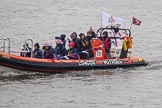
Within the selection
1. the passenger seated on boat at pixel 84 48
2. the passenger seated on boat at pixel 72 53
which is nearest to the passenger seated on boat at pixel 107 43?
the passenger seated on boat at pixel 84 48

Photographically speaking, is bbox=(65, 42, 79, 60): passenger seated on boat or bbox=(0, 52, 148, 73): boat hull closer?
bbox=(0, 52, 148, 73): boat hull

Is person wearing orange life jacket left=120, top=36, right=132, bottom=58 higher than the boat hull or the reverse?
higher

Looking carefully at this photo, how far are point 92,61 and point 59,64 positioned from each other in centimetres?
159

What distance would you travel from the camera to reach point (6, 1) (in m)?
52.2

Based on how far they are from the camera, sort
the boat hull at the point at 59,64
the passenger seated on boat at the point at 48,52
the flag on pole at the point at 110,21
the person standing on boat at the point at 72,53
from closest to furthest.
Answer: the boat hull at the point at 59,64
the passenger seated on boat at the point at 48,52
the person standing on boat at the point at 72,53
the flag on pole at the point at 110,21

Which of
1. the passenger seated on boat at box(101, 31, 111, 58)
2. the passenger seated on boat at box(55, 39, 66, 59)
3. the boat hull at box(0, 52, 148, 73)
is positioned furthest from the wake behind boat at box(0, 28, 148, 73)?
the passenger seated on boat at box(55, 39, 66, 59)

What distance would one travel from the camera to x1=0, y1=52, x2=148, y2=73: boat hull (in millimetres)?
25500

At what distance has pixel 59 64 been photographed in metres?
26.5

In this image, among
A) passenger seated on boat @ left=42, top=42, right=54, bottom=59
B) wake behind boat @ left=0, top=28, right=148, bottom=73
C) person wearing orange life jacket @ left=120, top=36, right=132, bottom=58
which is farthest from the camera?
person wearing orange life jacket @ left=120, top=36, right=132, bottom=58

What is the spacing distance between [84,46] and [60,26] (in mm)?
14378

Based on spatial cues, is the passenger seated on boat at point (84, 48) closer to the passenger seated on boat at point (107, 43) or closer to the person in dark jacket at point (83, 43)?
the person in dark jacket at point (83, 43)

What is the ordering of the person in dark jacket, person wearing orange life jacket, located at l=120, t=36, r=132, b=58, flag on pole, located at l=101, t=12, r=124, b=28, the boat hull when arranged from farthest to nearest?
1. flag on pole, located at l=101, t=12, r=124, b=28
2. person wearing orange life jacket, located at l=120, t=36, r=132, b=58
3. the person in dark jacket
4. the boat hull

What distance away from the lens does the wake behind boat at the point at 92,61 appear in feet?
84.1

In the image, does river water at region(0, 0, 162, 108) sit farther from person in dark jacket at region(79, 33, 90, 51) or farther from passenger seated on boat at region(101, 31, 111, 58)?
person in dark jacket at region(79, 33, 90, 51)
